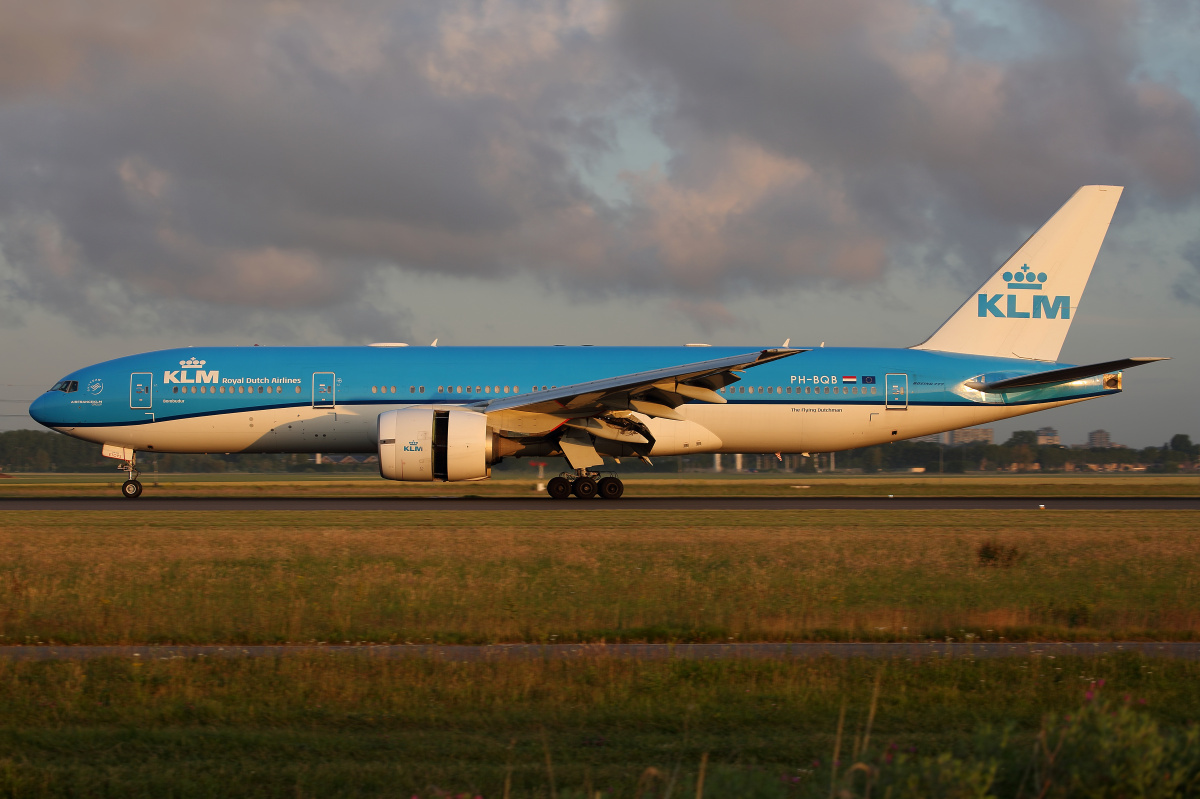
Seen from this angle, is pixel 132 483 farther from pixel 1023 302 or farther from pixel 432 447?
pixel 1023 302

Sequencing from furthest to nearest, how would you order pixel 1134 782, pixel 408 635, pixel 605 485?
pixel 605 485
pixel 408 635
pixel 1134 782

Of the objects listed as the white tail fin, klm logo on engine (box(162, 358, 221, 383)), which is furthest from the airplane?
the white tail fin

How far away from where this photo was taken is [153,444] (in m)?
28.3

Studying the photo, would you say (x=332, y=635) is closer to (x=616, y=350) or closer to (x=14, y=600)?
(x=14, y=600)

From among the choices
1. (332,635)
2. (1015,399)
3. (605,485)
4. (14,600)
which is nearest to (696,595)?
(332,635)

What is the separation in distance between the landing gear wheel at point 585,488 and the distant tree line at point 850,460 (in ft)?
136

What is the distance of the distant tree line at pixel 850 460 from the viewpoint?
246ft

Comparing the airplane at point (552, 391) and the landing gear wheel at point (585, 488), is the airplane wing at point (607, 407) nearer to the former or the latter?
the airplane at point (552, 391)

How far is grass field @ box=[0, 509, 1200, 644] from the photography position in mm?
10211

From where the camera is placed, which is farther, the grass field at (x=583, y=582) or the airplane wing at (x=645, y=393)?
the airplane wing at (x=645, y=393)

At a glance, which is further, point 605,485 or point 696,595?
point 605,485

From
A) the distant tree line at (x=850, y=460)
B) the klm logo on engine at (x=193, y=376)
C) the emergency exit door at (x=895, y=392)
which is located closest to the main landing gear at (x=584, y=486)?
the emergency exit door at (x=895, y=392)

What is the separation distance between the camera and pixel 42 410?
28.3 m

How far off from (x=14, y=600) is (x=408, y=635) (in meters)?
5.05
